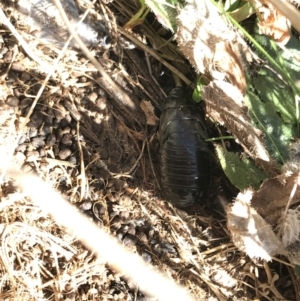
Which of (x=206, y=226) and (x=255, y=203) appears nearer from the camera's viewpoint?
(x=255, y=203)

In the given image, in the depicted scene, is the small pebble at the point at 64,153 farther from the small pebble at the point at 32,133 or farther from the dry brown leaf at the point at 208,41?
the dry brown leaf at the point at 208,41

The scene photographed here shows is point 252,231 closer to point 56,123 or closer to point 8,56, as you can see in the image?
point 56,123

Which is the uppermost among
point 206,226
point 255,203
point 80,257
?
point 255,203

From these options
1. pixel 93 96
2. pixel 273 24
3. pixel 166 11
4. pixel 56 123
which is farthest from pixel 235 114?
pixel 56 123

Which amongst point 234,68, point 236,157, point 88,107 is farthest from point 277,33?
point 88,107

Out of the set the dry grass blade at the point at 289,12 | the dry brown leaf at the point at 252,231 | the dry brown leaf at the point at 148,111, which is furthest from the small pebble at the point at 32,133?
the dry grass blade at the point at 289,12

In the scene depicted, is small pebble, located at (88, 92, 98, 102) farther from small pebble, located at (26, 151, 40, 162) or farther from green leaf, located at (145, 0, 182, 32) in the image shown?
green leaf, located at (145, 0, 182, 32)

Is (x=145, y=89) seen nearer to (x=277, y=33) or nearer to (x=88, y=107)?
(x=88, y=107)
